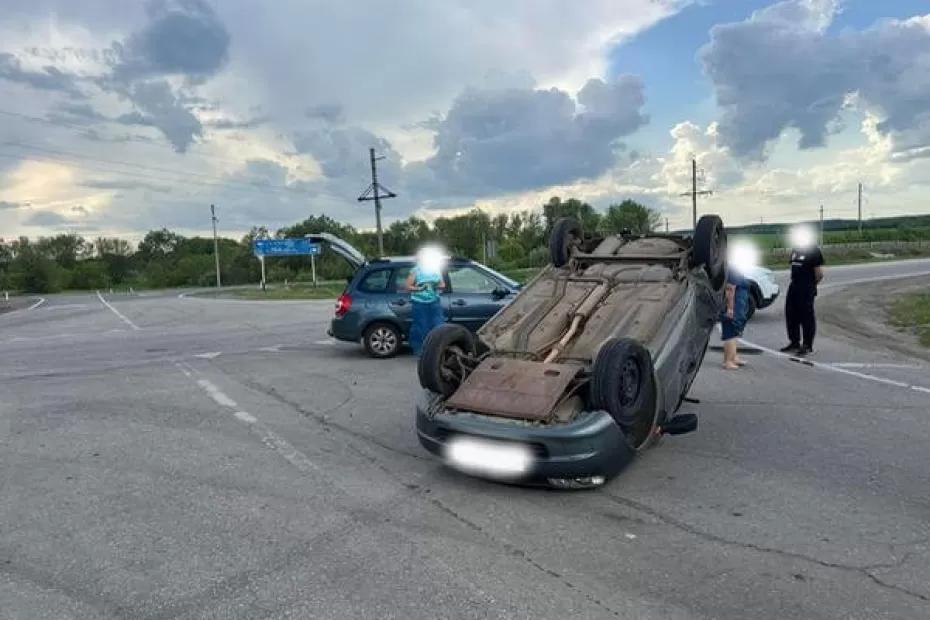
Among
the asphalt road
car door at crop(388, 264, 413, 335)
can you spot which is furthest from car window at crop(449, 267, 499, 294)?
the asphalt road

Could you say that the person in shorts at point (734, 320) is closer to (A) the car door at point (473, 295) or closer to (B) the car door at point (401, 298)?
(A) the car door at point (473, 295)

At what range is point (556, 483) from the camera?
14.9 feet

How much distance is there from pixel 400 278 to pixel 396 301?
0.35 m

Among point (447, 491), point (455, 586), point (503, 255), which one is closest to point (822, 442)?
point (447, 491)

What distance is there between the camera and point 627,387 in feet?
15.7

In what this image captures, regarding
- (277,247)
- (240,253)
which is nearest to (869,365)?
(277,247)

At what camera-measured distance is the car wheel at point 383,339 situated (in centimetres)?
1086

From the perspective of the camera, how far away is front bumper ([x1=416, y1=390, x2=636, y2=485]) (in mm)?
4402

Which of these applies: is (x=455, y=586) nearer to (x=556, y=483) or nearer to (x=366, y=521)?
(x=366, y=521)

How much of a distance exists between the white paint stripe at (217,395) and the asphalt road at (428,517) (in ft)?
0.19

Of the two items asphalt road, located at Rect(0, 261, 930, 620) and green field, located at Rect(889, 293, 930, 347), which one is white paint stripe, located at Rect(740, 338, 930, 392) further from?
green field, located at Rect(889, 293, 930, 347)

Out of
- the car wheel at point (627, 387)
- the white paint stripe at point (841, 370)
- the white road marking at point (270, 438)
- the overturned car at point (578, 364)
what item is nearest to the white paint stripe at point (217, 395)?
the white road marking at point (270, 438)

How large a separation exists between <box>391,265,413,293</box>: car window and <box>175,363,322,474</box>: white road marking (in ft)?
10.4

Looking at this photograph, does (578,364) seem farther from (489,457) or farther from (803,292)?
(803,292)
